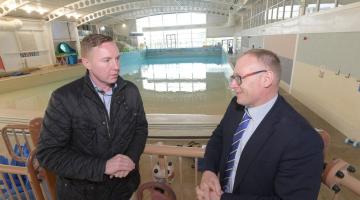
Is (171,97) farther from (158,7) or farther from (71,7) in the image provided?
(158,7)

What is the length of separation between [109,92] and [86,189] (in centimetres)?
63

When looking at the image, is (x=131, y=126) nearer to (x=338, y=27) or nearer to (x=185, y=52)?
(x=338, y=27)

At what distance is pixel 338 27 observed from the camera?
468 centimetres

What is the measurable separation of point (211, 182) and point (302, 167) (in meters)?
0.46

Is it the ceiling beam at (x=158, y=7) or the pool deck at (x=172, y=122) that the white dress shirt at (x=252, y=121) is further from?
the ceiling beam at (x=158, y=7)

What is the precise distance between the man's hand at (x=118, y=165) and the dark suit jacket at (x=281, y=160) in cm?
57

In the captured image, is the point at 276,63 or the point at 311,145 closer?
the point at 311,145

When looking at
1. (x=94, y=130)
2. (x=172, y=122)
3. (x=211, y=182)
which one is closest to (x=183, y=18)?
(x=172, y=122)

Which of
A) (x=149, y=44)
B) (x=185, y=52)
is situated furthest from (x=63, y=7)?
(x=149, y=44)

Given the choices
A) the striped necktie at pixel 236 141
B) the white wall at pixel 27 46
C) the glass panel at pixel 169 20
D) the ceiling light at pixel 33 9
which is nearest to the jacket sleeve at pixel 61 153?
the striped necktie at pixel 236 141

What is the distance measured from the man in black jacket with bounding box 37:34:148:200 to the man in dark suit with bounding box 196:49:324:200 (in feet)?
1.91

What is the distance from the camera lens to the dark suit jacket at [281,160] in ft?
2.98

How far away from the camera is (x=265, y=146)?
0.99 metres

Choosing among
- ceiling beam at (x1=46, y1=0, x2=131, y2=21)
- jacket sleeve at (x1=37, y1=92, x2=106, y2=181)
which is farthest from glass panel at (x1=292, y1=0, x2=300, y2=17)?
ceiling beam at (x1=46, y1=0, x2=131, y2=21)
